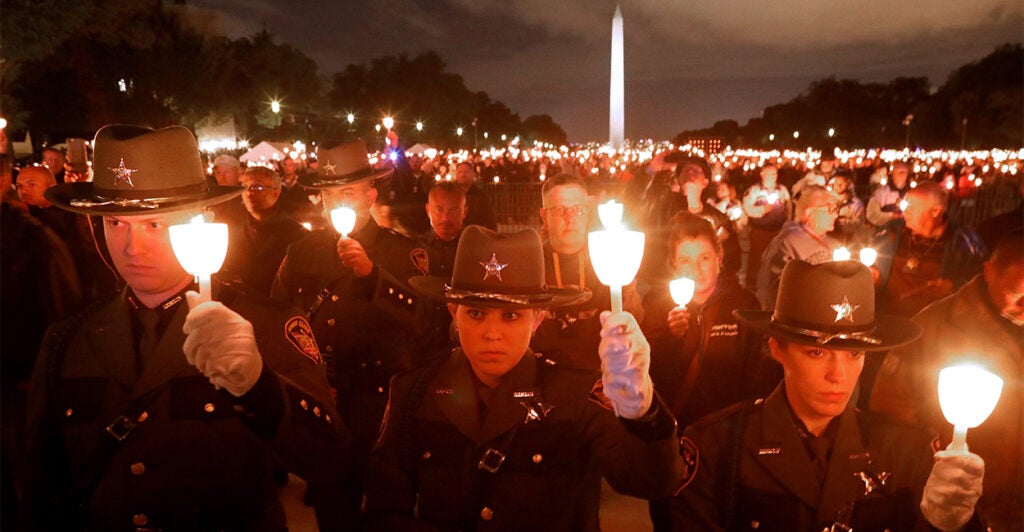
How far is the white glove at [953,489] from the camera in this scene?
236 centimetres

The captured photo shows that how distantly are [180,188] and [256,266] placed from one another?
4.09 meters

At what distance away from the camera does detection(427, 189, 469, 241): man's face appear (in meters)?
6.89

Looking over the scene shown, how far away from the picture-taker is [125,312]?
2877 mm

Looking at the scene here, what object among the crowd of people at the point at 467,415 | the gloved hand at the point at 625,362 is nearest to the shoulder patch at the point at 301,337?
the crowd of people at the point at 467,415

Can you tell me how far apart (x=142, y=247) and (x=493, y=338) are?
1.49 m

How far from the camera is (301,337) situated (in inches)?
124

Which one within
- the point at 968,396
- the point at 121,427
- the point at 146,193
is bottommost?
the point at 121,427

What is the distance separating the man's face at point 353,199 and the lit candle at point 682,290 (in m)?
2.54

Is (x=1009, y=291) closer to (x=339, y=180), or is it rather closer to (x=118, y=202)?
(x=118, y=202)

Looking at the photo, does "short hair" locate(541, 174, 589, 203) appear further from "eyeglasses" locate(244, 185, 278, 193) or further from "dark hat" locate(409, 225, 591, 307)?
"eyeglasses" locate(244, 185, 278, 193)

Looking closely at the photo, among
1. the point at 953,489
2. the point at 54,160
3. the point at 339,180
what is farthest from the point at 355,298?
the point at 54,160

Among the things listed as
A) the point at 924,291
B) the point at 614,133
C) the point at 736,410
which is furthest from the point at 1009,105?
the point at 736,410

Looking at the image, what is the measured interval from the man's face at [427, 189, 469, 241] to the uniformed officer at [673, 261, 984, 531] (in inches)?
170

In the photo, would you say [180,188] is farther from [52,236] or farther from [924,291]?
[924,291]
